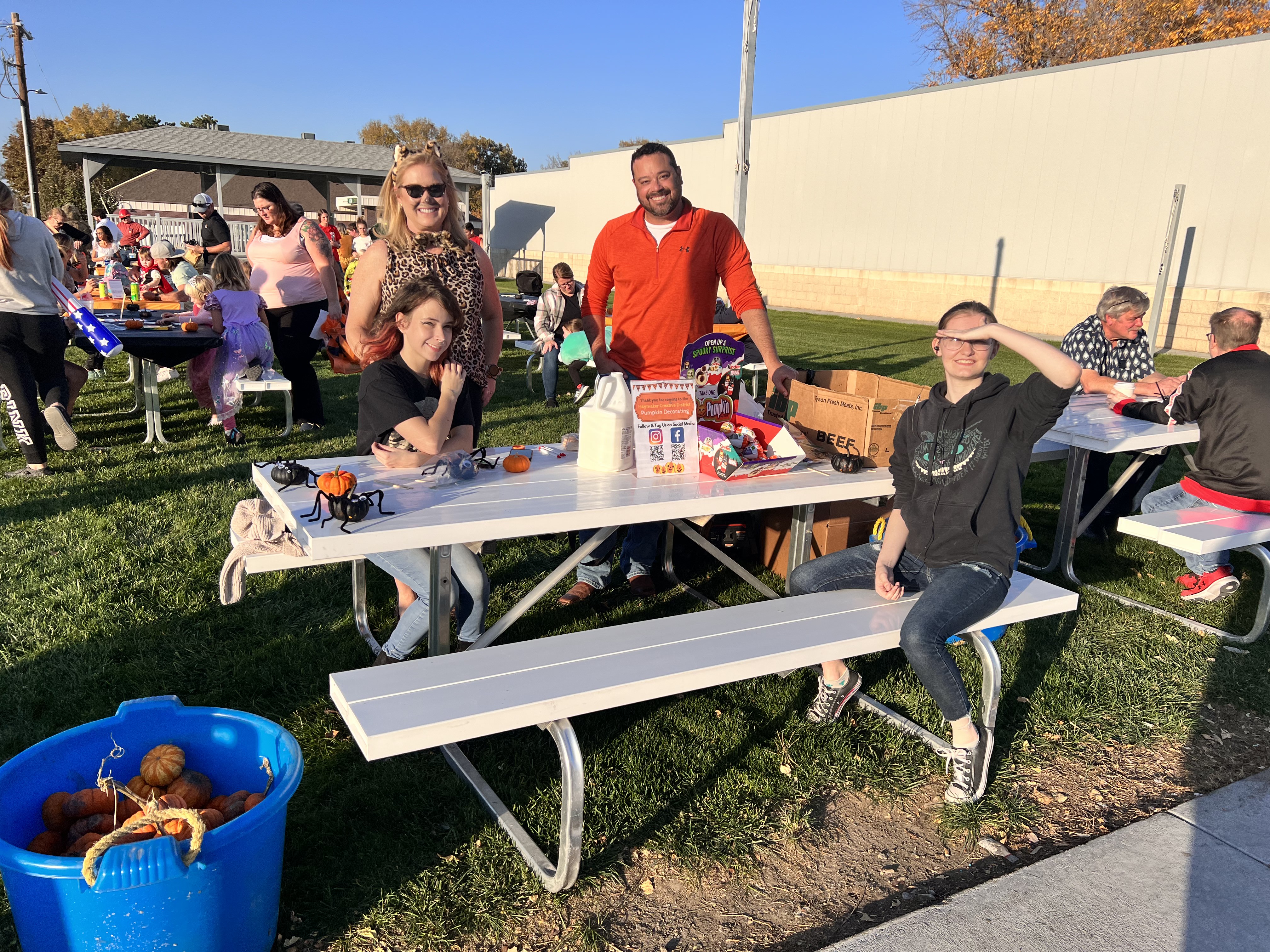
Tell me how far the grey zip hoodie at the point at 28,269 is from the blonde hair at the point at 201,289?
1239mm

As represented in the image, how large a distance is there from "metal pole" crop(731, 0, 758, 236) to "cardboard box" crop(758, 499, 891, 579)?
21.1 ft

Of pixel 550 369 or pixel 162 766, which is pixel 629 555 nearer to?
pixel 162 766

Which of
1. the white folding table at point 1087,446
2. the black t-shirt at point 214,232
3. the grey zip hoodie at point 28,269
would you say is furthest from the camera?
the black t-shirt at point 214,232

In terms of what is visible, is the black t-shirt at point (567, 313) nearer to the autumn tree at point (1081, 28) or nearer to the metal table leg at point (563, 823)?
the metal table leg at point (563, 823)

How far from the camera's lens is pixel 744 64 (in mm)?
10156

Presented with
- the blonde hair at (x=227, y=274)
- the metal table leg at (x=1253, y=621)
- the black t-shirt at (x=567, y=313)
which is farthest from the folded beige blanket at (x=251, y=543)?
the black t-shirt at (x=567, y=313)

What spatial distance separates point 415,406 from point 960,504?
5.90ft

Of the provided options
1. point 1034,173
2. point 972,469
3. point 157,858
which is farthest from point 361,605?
point 1034,173

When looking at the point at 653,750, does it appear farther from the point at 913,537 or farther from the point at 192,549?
the point at 192,549

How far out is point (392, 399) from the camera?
2848mm

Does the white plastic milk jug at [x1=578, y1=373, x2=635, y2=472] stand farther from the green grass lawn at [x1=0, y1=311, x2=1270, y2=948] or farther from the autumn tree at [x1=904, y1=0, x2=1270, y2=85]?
the autumn tree at [x1=904, y1=0, x2=1270, y2=85]

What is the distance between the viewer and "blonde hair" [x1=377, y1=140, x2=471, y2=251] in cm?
309

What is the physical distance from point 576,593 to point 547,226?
30501 mm

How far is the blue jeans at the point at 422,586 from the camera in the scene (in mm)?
2777
